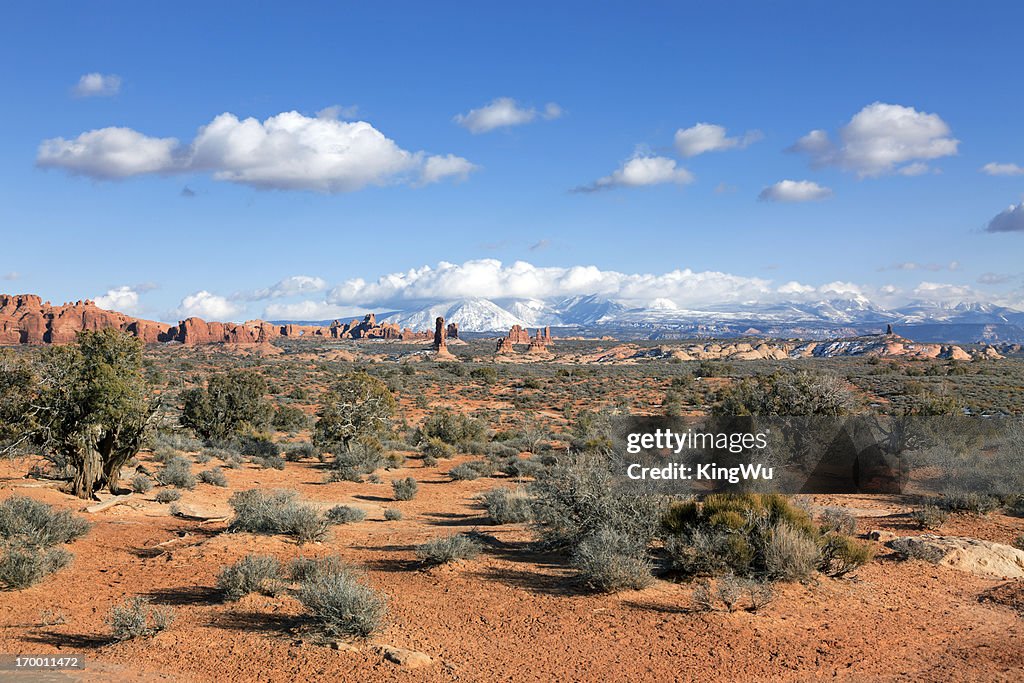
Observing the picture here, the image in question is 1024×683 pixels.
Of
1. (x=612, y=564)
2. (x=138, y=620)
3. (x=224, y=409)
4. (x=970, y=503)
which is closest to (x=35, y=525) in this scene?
(x=138, y=620)

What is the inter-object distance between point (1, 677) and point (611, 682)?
6165mm

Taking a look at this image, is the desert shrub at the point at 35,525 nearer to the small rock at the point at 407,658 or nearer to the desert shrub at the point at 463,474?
the small rock at the point at 407,658

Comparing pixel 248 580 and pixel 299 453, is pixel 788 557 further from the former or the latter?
pixel 299 453

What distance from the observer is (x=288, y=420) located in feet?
114

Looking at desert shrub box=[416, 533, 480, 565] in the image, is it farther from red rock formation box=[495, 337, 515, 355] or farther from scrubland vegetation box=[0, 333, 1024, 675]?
red rock formation box=[495, 337, 515, 355]

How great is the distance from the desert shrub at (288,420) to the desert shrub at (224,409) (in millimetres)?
2378

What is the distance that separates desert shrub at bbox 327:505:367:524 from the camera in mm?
14508

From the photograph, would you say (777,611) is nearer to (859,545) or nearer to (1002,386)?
(859,545)

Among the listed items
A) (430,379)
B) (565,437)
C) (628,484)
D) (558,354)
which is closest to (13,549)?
(628,484)

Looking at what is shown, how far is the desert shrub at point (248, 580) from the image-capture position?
9.22 m

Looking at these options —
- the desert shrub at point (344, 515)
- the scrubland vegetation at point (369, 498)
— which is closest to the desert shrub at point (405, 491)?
the scrubland vegetation at point (369, 498)

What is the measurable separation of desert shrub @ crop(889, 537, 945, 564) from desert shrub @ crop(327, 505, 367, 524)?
1069 centimetres

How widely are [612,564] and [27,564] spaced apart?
335 inches

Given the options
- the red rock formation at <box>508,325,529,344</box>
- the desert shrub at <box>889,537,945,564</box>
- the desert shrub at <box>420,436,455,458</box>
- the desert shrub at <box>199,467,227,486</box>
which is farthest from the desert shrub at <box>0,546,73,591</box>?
the red rock formation at <box>508,325,529,344</box>
